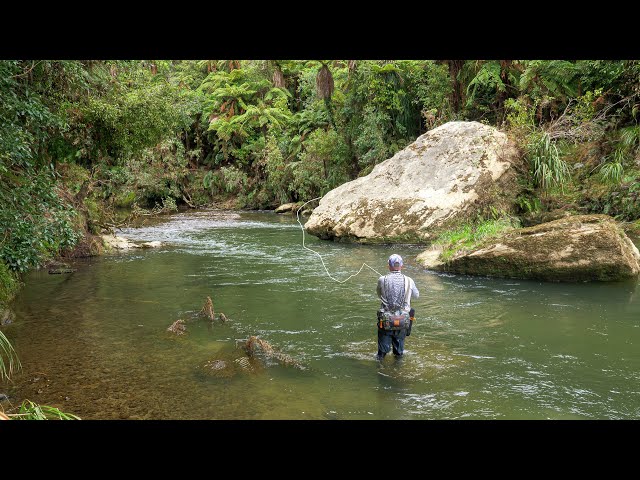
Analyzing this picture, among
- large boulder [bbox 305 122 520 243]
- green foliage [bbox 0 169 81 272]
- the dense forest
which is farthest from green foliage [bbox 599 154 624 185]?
green foliage [bbox 0 169 81 272]

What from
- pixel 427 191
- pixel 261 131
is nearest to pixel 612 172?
pixel 427 191

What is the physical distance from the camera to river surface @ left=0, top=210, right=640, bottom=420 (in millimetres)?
6137

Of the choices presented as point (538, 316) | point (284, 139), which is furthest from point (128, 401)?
point (284, 139)

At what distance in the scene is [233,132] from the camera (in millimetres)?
34812

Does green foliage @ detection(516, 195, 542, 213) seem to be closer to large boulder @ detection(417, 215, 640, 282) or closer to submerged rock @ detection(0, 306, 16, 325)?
large boulder @ detection(417, 215, 640, 282)

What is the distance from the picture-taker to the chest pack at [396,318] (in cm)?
725

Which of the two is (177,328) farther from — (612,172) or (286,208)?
(286,208)

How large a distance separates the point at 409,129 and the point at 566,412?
68.5 ft

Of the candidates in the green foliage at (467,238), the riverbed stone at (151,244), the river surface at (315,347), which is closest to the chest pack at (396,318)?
the river surface at (315,347)

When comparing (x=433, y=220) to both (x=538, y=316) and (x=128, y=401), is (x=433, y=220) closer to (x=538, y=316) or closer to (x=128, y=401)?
(x=538, y=316)

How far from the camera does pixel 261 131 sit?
3500cm

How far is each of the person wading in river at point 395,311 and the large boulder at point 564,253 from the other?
5347mm

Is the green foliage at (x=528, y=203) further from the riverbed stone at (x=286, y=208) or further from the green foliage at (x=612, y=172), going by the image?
the riverbed stone at (x=286, y=208)

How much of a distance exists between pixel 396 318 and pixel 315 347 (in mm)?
1432
